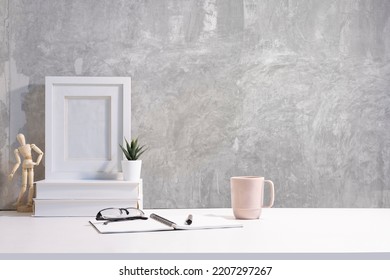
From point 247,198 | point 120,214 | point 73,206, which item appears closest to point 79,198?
point 73,206

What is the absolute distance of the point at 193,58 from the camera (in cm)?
158

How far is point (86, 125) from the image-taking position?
1.52 m

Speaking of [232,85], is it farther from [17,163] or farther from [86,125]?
[17,163]

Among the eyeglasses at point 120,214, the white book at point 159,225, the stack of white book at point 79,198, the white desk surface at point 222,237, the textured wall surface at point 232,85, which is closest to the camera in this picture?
the white desk surface at point 222,237

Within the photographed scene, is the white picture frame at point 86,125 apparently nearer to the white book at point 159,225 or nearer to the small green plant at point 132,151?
the small green plant at point 132,151

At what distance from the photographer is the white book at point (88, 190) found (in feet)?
4.47

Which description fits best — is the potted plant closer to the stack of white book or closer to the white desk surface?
the stack of white book

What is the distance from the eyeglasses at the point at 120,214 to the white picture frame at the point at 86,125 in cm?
24

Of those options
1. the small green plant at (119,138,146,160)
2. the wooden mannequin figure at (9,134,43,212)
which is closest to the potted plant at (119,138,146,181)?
the small green plant at (119,138,146,160)

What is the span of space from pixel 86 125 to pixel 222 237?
65 centimetres

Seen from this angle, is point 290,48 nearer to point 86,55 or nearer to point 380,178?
point 380,178

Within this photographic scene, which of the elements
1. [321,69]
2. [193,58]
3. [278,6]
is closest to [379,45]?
[321,69]

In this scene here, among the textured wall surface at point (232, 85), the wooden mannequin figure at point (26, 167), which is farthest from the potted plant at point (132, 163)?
the wooden mannequin figure at point (26, 167)
